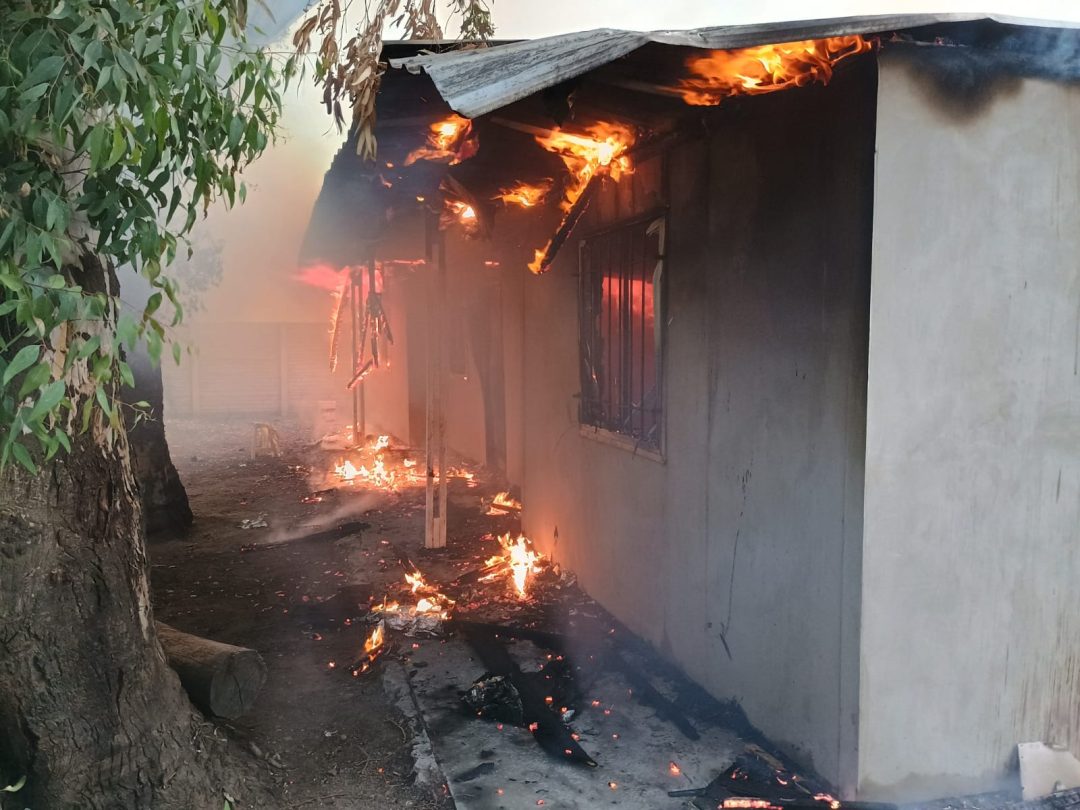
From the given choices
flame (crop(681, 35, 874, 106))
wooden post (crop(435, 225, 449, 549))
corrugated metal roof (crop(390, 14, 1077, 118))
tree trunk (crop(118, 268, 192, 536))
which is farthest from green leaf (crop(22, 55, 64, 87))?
tree trunk (crop(118, 268, 192, 536))

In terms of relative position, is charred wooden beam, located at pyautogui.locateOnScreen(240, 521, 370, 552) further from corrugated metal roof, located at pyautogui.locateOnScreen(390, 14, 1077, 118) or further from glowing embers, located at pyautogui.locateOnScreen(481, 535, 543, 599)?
corrugated metal roof, located at pyautogui.locateOnScreen(390, 14, 1077, 118)

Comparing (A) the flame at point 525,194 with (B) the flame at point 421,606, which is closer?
(B) the flame at point 421,606

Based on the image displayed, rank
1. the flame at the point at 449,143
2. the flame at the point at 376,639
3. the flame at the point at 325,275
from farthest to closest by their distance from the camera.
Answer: the flame at the point at 325,275, the flame at the point at 376,639, the flame at the point at 449,143

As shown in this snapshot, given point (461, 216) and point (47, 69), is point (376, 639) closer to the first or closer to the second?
point (461, 216)

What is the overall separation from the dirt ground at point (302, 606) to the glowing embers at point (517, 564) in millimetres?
778

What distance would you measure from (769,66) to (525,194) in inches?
136

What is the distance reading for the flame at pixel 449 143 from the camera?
458cm

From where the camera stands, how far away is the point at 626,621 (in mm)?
5691

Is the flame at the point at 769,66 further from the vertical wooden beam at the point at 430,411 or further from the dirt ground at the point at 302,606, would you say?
the vertical wooden beam at the point at 430,411

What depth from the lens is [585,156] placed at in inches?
227

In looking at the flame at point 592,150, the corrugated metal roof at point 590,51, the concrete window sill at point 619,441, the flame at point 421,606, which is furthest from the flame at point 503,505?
the corrugated metal roof at point 590,51

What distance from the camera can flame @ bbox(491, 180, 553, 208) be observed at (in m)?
6.51

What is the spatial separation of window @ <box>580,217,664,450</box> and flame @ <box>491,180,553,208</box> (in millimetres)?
722

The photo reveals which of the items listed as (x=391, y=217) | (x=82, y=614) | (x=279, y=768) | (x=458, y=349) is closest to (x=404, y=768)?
(x=279, y=768)
